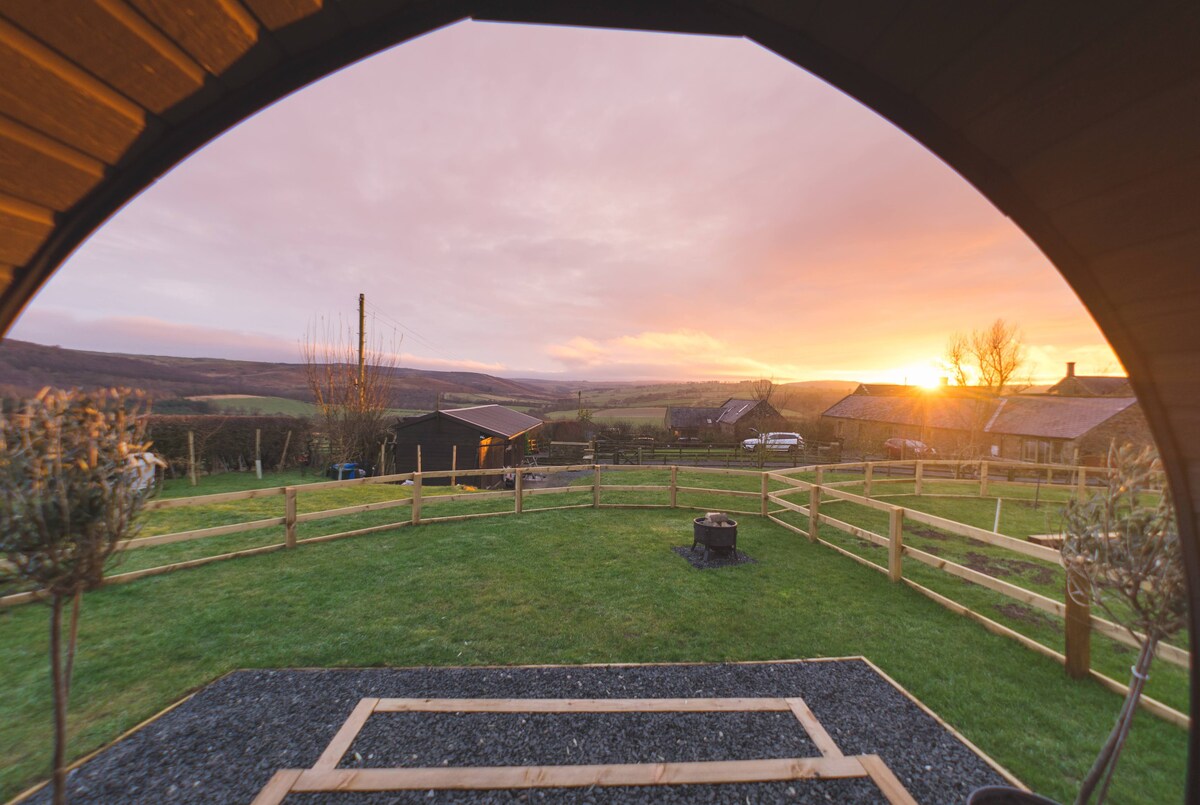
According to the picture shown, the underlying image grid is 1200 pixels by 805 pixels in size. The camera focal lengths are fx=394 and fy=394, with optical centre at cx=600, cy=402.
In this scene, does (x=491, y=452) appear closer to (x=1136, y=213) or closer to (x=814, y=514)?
(x=814, y=514)

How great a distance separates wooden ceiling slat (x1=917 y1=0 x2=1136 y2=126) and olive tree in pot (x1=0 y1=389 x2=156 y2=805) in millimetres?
4228

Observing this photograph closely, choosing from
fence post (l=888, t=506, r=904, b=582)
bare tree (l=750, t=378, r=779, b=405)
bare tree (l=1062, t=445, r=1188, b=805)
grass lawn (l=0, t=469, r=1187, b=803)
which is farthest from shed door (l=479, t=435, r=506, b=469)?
bare tree (l=750, t=378, r=779, b=405)

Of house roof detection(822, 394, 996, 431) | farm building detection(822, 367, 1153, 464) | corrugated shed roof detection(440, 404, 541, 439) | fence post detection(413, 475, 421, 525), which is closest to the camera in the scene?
fence post detection(413, 475, 421, 525)

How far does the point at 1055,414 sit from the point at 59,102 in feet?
134

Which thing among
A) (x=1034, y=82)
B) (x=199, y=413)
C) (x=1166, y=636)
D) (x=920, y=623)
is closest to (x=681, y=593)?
(x=920, y=623)

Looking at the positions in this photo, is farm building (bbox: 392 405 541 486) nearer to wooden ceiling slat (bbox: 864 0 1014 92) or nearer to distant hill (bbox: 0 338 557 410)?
distant hill (bbox: 0 338 557 410)

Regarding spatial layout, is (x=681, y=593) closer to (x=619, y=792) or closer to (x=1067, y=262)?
(x=619, y=792)

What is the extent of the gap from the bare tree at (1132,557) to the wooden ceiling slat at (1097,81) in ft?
6.65

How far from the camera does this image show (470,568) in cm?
661

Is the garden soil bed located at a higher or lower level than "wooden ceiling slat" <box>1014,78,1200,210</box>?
lower

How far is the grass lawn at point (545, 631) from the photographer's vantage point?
10.8ft

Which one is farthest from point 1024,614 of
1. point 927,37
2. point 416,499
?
point 416,499

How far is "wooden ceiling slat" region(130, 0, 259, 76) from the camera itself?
1.25m

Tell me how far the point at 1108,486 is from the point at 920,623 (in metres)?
3.45
